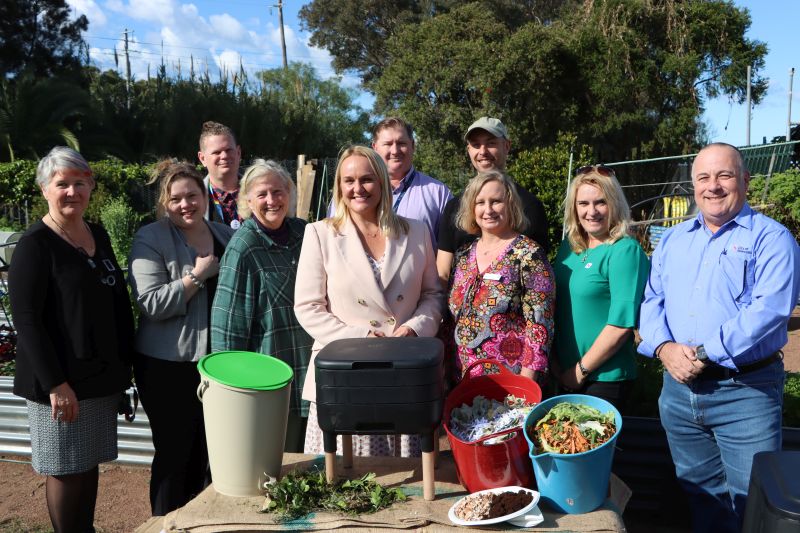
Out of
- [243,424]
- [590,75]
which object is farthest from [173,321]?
[590,75]

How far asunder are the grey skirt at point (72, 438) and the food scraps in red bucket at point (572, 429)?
1915 millimetres

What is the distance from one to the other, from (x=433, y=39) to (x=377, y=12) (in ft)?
38.4

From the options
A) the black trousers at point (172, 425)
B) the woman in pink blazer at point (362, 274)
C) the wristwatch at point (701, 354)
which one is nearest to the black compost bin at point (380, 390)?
the woman in pink blazer at point (362, 274)

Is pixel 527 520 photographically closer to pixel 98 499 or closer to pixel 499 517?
pixel 499 517

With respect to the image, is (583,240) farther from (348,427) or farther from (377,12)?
(377,12)

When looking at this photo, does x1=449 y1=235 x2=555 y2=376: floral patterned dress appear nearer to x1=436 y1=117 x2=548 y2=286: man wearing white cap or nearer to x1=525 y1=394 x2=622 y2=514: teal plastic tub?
x1=436 y1=117 x2=548 y2=286: man wearing white cap

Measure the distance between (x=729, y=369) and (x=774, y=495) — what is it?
93 cm

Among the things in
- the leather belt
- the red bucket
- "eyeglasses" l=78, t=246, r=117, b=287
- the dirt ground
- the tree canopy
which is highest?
the tree canopy

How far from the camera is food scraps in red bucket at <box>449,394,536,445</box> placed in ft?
7.96

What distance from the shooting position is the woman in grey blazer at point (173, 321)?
3.32 meters

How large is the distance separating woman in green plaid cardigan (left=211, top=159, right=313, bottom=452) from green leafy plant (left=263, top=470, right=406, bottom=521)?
803 mm

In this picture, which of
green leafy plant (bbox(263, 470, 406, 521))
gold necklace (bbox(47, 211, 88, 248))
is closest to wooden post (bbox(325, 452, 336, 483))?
green leafy plant (bbox(263, 470, 406, 521))

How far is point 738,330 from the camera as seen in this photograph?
8.55 ft

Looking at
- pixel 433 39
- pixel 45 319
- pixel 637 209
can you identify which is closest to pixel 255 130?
→ pixel 433 39
